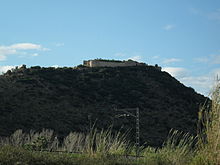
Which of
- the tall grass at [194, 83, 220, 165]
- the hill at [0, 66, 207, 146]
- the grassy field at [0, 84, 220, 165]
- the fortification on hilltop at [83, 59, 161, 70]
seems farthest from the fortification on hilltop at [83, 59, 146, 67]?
the tall grass at [194, 83, 220, 165]

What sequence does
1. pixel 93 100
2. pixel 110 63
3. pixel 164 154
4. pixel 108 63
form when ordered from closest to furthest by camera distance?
1. pixel 164 154
2. pixel 93 100
3. pixel 108 63
4. pixel 110 63

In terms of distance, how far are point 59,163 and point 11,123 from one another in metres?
28.4

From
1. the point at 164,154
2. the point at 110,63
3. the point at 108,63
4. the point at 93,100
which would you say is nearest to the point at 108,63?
the point at 108,63

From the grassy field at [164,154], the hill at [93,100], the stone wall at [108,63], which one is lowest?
the grassy field at [164,154]

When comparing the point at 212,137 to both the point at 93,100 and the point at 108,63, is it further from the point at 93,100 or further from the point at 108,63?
the point at 108,63

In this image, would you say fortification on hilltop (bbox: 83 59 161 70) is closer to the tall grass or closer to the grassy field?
the grassy field

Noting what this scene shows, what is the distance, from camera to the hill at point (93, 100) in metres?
39.6

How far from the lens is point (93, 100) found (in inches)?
1962

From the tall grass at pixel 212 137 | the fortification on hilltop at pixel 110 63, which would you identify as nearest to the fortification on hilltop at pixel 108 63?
the fortification on hilltop at pixel 110 63

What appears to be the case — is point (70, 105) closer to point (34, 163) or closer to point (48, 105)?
point (48, 105)

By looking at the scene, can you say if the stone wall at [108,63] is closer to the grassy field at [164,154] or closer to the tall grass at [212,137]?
the grassy field at [164,154]

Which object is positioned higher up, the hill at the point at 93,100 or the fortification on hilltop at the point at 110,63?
the fortification on hilltop at the point at 110,63

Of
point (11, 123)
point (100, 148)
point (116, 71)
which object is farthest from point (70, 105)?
point (100, 148)

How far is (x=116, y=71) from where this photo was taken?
2579 inches
